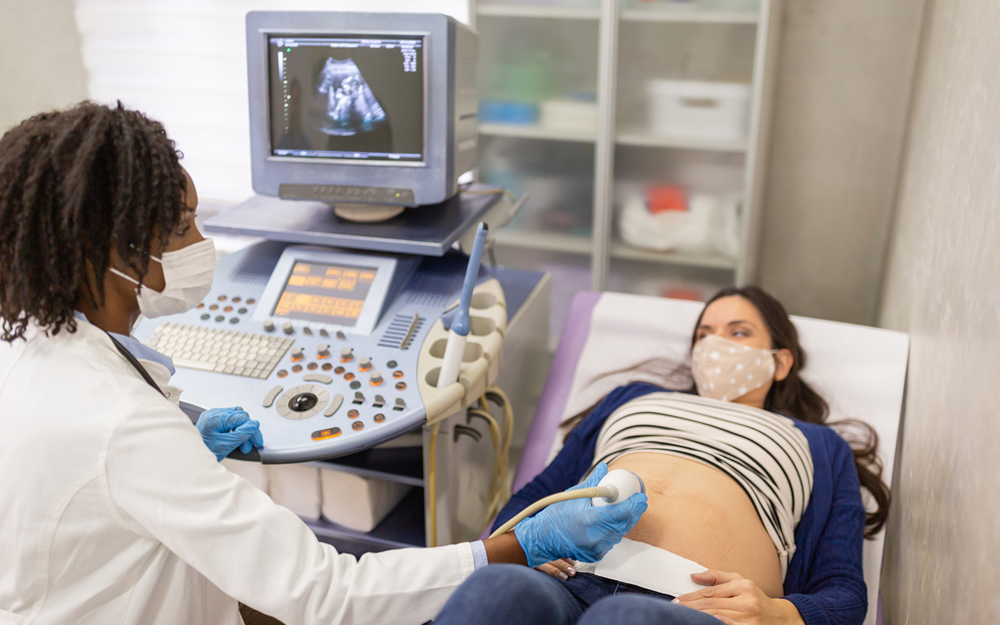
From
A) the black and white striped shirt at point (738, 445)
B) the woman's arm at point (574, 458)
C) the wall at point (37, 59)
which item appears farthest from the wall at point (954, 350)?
the wall at point (37, 59)

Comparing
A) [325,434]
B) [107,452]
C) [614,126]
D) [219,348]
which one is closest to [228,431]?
[325,434]

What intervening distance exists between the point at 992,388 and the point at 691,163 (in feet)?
5.39

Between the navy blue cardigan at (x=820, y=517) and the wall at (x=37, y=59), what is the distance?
88.0 inches

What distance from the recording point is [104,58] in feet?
9.63

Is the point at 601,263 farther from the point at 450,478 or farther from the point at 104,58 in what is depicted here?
the point at 104,58

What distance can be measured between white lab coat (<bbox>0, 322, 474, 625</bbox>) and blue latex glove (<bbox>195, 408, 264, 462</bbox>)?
0.26m

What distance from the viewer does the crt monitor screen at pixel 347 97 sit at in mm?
1552

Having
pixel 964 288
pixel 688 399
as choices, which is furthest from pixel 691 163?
pixel 964 288

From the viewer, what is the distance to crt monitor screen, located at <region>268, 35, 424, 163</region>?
155cm

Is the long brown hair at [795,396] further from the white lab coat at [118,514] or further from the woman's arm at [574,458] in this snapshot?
the white lab coat at [118,514]

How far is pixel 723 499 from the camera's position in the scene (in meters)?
1.28

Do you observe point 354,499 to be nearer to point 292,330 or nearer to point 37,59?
point 292,330

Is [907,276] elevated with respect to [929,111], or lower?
lower

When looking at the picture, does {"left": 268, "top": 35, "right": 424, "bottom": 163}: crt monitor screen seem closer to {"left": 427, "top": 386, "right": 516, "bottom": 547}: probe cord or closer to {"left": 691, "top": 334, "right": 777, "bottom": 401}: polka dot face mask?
{"left": 427, "top": 386, "right": 516, "bottom": 547}: probe cord
